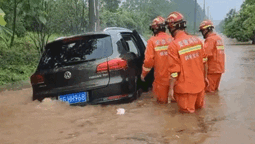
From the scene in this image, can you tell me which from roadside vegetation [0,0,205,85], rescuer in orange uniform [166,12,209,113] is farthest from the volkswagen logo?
rescuer in orange uniform [166,12,209,113]

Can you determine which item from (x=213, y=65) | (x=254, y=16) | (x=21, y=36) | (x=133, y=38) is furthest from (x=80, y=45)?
(x=254, y=16)

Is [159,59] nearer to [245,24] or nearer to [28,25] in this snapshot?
[28,25]

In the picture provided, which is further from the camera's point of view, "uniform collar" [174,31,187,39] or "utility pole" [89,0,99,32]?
"utility pole" [89,0,99,32]

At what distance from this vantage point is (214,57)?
6.81m

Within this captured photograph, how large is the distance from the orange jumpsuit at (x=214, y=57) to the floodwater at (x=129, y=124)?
1.11 m

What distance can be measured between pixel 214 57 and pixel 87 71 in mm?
3219

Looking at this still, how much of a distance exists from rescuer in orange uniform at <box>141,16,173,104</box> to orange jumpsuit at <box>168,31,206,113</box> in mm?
836

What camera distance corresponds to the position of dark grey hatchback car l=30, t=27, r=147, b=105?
483cm

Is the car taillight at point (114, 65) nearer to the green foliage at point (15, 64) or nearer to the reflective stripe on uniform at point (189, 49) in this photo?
the reflective stripe on uniform at point (189, 49)

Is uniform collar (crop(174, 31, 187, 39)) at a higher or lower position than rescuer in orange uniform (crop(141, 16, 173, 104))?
higher

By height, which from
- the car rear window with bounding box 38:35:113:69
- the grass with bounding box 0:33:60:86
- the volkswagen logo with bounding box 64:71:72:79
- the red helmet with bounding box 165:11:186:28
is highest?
the red helmet with bounding box 165:11:186:28

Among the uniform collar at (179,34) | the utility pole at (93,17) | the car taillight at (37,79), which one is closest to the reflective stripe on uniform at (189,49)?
A: the uniform collar at (179,34)

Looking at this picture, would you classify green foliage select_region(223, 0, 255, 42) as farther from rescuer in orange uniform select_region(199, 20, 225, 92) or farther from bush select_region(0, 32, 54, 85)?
rescuer in orange uniform select_region(199, 20, 225, 92)

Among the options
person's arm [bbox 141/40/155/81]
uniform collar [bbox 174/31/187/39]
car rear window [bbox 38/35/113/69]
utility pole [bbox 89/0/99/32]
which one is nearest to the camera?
uniform collar [bbox 174/31/187/39]
